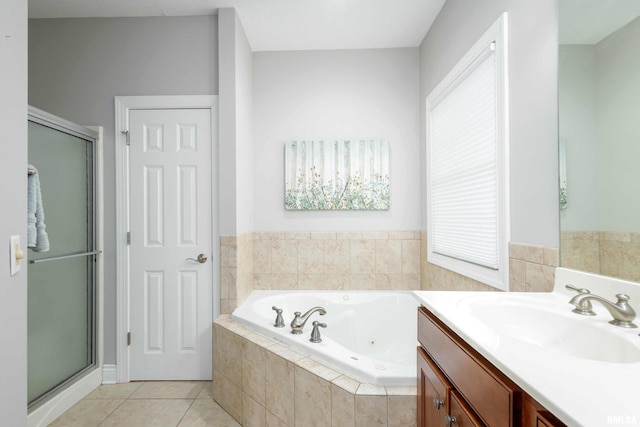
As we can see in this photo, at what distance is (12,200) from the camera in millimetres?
1070

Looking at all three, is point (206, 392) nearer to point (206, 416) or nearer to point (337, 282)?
point (206, 416)

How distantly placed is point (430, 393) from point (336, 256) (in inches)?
68.1

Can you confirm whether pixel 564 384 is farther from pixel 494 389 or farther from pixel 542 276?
pixel 542 276

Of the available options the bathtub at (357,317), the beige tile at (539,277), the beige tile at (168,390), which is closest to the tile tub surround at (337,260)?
the bathtub at (357,317)

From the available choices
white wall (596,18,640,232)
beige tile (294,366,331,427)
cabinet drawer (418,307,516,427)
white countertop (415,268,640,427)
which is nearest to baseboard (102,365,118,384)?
beige tile (294,366,331,427)

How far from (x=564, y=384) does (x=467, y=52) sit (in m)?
1.85

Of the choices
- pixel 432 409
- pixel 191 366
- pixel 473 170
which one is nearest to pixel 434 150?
pixel 473 170

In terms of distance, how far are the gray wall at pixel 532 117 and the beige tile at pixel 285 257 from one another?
5.74 feet

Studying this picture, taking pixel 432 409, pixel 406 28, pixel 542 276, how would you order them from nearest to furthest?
pixel 432 409 < pixel 542 276 < pixel 406 28

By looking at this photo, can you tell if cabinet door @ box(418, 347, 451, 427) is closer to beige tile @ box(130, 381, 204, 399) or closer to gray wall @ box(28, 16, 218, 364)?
beige tile @ box(130, 381, 204, 399)

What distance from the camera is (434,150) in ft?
7.97

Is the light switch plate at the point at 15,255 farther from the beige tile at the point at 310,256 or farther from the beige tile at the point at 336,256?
the beige tile at the point at 336,256

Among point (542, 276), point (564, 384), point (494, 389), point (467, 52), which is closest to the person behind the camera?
point (564, 384)

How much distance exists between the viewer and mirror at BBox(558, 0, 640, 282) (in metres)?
0.92
